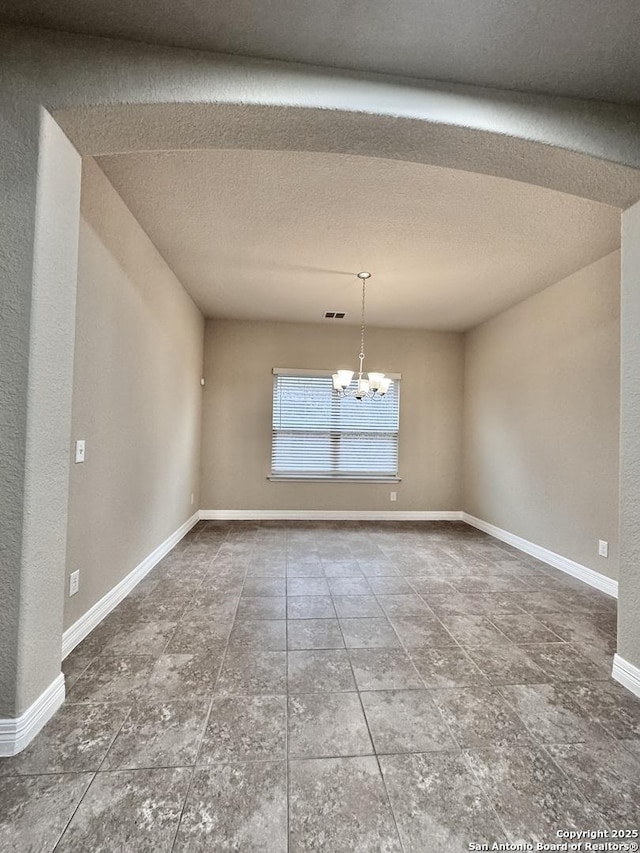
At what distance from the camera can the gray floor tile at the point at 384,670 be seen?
1.77m

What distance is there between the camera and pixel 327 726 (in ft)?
4.95

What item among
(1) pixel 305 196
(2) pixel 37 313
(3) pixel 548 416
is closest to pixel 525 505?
(3) pixel 548 416

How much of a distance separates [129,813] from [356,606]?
1.66 meters

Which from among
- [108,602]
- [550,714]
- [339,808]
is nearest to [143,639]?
[108,602]

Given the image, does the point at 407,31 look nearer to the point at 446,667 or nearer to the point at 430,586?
the point at 446,667

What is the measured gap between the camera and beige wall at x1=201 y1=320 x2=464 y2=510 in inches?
197

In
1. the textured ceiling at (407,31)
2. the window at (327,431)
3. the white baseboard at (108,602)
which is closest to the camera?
the textured ceiling at (407,31)

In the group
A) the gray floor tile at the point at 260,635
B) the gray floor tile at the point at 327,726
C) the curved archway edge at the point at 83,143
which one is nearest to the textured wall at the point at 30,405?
the curved archway edge at the point at 83,143

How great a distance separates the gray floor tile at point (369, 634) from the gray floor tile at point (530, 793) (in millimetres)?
752

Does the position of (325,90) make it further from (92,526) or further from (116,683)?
(116,683)

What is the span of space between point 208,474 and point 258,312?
2232 mm

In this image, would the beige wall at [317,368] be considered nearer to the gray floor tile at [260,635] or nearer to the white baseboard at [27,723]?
the gray floor tile at [260,635]

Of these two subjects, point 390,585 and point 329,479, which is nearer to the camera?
point 390,585

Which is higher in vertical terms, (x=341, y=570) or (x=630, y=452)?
(x=630, y=452)
